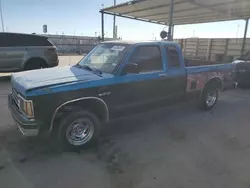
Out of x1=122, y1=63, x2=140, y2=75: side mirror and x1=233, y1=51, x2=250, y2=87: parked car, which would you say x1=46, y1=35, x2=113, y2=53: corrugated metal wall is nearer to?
x1=233, y1=51, x2=250, y2=87: parked car

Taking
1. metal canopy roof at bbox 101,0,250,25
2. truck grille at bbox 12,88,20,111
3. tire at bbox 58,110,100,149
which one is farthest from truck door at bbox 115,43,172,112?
metal canopy roof at bbox 101,0,250,25

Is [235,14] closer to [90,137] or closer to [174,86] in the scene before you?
[174,86]

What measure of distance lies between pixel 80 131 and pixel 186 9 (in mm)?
12114

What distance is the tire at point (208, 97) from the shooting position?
5.98 m

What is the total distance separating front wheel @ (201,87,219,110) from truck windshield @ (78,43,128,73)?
287 cm

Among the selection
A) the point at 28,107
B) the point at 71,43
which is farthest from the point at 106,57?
the point at 71,43

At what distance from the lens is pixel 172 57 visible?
4.89 m

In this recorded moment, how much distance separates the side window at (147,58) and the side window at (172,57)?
26 cm

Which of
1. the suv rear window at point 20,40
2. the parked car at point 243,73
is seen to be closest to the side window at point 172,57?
the parked car at point 243,73

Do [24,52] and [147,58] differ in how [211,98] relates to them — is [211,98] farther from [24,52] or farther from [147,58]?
[24,52]

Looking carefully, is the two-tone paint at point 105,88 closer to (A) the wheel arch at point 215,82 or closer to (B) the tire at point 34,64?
(A) the wheel arch at point 215,82

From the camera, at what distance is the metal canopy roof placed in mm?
11664

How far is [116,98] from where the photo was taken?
13.2 ft

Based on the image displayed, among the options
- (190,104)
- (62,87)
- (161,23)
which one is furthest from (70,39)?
(62,87)
